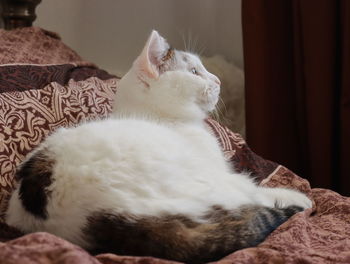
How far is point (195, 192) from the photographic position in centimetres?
98

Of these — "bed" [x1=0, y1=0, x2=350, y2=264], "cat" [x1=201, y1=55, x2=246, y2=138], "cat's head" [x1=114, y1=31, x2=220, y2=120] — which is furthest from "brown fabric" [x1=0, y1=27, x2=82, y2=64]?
"cat" [x1=201, y1=55, x2=246, y2=138]

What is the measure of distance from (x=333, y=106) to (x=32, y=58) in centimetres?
124

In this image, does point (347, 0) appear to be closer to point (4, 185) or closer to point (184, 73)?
point (184, 73)

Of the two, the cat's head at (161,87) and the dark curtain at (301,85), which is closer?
the cat's head at (161,87)

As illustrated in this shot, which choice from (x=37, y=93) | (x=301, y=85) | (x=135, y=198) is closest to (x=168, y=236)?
(x=135, y=198)

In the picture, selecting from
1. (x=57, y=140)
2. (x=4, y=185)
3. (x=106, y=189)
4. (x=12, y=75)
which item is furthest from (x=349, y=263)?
(x=12, y=75)

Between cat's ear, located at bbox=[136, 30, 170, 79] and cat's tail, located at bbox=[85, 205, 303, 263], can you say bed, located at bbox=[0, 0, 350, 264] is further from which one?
cat's ear, located at bbox=[136, 30, 170, 79]

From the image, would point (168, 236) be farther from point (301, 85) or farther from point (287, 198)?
point (301, 85)

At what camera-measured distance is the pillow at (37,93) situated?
131 centimetres

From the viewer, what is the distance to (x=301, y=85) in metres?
2.16

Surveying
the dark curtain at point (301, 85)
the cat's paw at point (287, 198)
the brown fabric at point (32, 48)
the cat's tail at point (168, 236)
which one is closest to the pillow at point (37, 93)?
the brown fabric at point (32, 48)

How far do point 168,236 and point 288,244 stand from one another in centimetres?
26

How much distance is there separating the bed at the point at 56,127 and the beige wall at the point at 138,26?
0.81m

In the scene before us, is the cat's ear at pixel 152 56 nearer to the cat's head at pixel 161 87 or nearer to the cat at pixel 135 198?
the cat's head at pixel 161 87
